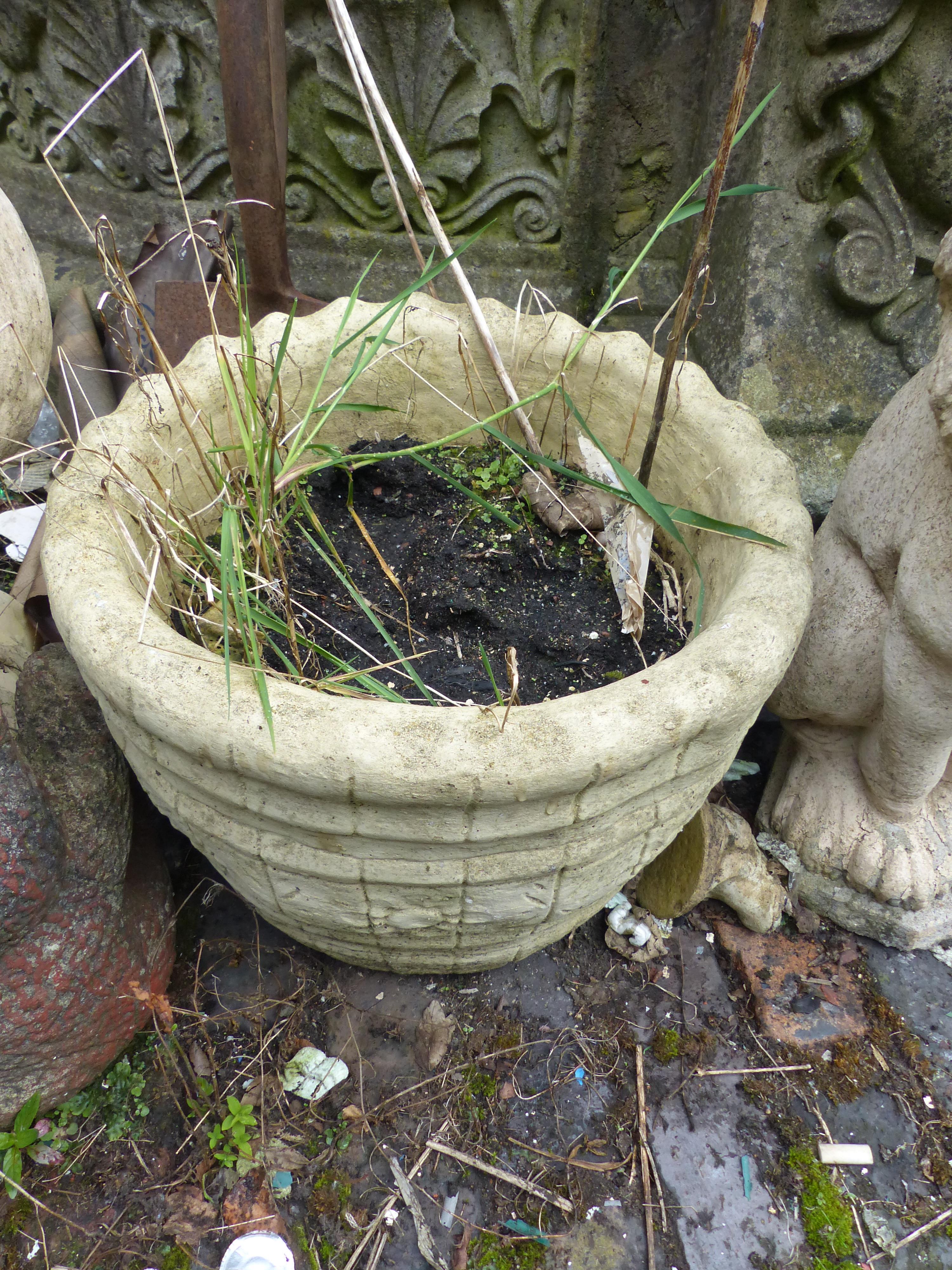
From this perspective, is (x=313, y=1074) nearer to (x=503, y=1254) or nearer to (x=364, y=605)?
(x=503, y=1254)

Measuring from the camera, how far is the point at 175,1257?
1.02m

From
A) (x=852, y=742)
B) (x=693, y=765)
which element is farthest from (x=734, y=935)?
(x=693, y=765)

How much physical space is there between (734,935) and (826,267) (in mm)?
1321

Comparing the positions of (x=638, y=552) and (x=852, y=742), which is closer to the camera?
(x=638, y=552)

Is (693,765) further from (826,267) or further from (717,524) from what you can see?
(826,267)

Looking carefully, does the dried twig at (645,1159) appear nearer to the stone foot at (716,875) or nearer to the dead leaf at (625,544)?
the stone foot at (716,875)

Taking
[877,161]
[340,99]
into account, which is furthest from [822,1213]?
[340,99]

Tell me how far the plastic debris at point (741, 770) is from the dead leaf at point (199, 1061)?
996 mm

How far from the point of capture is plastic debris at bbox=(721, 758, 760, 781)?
1.54 metres

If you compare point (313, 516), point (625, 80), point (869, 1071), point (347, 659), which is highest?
point (625, 80)

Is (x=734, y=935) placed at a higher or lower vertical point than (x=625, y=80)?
lower

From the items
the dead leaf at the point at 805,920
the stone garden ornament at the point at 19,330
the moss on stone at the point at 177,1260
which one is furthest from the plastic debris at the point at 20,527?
the dead leaf at the point at 805,920

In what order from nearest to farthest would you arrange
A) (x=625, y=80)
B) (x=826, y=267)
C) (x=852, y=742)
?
(x=852, y=742) < (x=826, y=267) < (x=625, y=80)

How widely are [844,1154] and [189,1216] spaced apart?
90 cm
